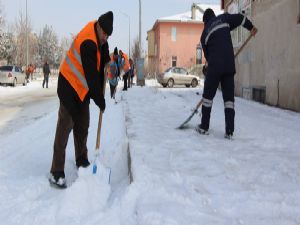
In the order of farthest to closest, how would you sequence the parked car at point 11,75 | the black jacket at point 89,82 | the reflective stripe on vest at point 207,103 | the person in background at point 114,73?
the parked car at point 11,75
the person in background at point 114,73
the reflective stripe on vest at point 207,103
the black jacket at point 89,82

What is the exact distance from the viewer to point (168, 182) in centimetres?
402

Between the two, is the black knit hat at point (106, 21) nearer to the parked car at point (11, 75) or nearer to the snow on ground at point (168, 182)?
the snow on ground at point (168, 182)

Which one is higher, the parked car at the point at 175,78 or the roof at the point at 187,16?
the roof at the point at 187,16

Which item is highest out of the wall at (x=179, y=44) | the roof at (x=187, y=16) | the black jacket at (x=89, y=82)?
the roof at (x=187, y=16)

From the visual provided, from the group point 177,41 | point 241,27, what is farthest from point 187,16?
point 241,27

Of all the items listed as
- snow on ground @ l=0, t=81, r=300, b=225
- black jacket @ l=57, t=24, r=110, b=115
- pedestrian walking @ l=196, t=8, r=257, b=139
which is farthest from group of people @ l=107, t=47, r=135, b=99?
black jacket @ l=57, t=24, r=110, b=115

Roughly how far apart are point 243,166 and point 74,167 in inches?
78.0

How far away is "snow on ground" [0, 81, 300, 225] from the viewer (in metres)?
3.37

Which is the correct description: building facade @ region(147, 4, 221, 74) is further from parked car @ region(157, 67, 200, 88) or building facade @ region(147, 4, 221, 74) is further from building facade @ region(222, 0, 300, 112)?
building facade @ region(222, 0, 300, 112)

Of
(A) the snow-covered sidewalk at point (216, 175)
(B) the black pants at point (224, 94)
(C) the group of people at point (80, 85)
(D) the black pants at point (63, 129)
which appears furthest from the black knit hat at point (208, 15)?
(D) the black pants at point (63, 129)

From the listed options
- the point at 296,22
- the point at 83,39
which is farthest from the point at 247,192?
the point at 296,22

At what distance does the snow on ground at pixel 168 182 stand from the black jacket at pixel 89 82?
659mm

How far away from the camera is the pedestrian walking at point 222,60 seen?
6289 millimetres

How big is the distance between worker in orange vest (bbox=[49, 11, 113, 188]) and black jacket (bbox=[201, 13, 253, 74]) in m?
2.12
